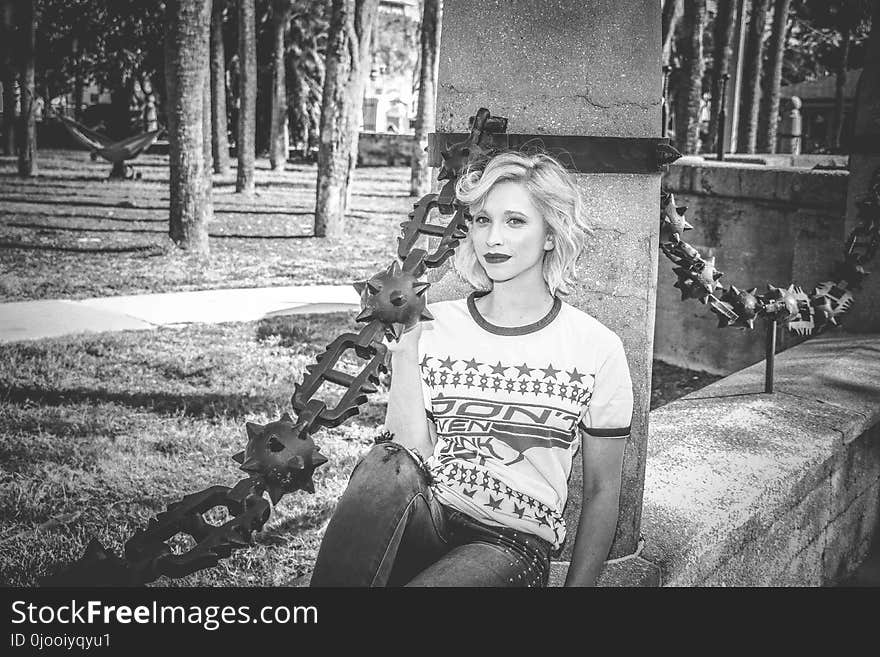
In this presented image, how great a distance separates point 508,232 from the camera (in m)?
Answer: 2.14

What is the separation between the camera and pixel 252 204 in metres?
18.5

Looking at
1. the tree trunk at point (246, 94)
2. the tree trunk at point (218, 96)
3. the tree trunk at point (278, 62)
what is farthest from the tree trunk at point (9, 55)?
the tree trunk at point (278, 62)

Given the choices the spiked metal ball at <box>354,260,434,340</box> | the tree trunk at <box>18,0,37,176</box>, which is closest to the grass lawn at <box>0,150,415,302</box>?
the tree trunk at <box>18,0,37,176</box>

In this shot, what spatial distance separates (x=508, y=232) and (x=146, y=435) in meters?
3.52

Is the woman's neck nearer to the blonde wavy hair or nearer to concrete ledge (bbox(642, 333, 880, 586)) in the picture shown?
the blonde wavy hair

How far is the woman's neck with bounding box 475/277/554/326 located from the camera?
221cm

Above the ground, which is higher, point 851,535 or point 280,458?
point 280,458

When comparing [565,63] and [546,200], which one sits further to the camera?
[565,63]

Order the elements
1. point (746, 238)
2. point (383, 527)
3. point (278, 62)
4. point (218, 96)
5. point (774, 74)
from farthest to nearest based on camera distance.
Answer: point (278, 62) → point (774, 74) → point (218, 96) → point (746, 238) → point (383, 527)

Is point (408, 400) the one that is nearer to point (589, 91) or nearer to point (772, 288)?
point (589, 91)

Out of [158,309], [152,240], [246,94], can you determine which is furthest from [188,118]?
[246,94]

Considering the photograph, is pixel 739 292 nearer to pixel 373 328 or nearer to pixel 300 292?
pixel 373 328

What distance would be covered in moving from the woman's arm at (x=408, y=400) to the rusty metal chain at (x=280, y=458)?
411mm

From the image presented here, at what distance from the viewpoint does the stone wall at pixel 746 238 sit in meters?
6.77
